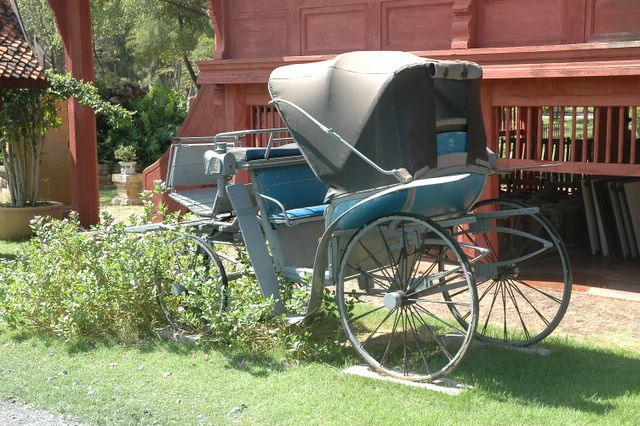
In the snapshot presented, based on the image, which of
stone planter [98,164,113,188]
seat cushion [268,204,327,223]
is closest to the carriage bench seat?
seat cushion [268,204,327,223]

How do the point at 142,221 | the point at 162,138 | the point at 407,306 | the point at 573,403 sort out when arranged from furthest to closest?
1. the point at 162,138
2. the point at 142,221
3. the point at 407,306
4. the point at 573,403

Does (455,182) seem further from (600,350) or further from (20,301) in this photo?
(20,301)

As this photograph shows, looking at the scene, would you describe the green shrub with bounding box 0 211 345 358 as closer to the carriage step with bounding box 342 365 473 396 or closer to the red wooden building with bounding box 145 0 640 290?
the carriage step with bounding box 342 365 473 396

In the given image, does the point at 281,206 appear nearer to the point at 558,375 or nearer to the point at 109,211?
the point at 558,375

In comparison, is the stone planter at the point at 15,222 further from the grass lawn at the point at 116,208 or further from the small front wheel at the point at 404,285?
the small front wheel at the point at 404,285

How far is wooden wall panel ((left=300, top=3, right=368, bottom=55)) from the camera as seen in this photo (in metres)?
11.7

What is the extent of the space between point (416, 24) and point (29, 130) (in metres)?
6.29

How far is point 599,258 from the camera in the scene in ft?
37.9

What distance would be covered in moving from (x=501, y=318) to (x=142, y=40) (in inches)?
1045

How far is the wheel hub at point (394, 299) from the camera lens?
6242 mm

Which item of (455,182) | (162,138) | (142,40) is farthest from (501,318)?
(142,40)

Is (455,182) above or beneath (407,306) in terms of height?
above

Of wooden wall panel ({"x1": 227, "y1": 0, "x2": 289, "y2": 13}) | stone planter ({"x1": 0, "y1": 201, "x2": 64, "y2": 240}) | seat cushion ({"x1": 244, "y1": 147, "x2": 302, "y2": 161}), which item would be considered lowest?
stone planter ({"x1": 0, "y1": 201, "x2": 64, "y2": 240})

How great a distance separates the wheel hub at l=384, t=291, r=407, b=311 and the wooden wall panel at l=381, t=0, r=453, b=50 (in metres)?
5.30
